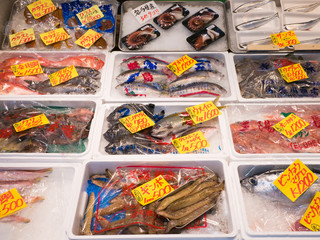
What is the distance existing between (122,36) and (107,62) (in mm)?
531

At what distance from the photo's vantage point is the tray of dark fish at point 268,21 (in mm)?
2871

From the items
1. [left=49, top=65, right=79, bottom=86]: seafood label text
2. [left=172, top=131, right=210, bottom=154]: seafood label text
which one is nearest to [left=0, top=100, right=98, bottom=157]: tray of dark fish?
[left=49, top=65, right=79, bottom=86]: seafood label text

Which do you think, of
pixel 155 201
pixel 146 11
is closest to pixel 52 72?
pixel 146 11

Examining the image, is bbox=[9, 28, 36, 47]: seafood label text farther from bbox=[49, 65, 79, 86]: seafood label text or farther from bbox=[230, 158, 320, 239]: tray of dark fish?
bbox=[230, 158, 320, 239]: tray of dark fish

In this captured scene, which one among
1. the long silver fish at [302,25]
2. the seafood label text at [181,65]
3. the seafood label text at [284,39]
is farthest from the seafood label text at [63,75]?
the long silver fish at [302,25]

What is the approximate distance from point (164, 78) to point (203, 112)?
26.9 inches

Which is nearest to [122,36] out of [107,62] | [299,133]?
[107,62]

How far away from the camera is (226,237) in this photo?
58.2 inches

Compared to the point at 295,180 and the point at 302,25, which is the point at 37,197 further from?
the point at 302,25

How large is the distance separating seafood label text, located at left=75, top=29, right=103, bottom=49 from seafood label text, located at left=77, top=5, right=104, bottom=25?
8.4 inches

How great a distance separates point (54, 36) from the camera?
2.80 m

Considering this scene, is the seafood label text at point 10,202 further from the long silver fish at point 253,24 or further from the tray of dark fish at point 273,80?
the long silver fish at point 253,24

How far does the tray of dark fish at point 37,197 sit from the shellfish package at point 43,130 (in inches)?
6.2

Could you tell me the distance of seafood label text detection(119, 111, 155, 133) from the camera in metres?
1.96
